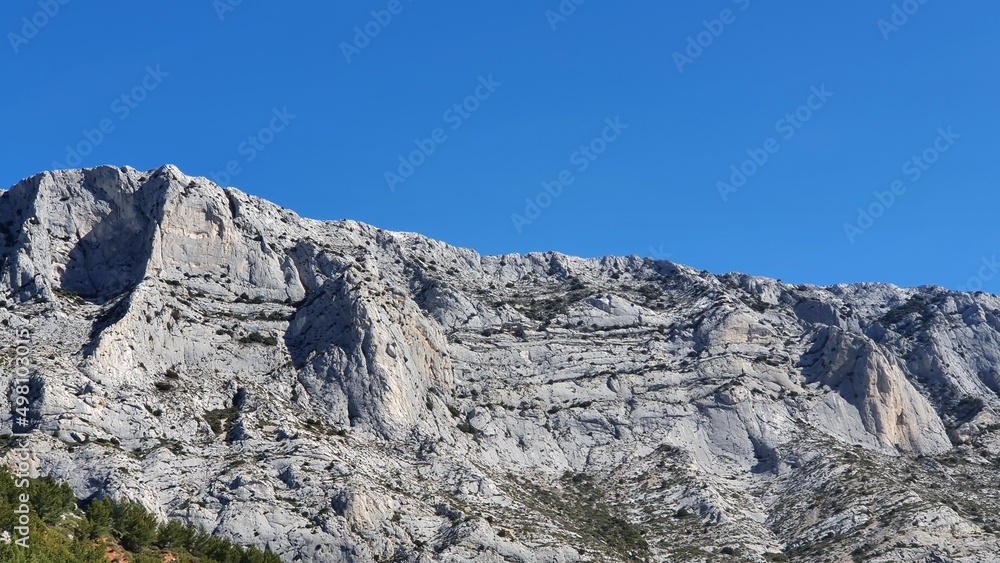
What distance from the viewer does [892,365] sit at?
126500 mm

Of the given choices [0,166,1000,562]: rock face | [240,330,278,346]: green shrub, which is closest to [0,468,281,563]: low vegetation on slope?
[0,166,1000,562]: rock face

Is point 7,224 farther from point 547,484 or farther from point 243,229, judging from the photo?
point 547,484

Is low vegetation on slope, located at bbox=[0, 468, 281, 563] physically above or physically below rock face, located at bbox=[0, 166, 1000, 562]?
below

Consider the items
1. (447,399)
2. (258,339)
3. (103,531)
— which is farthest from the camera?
(447,399)

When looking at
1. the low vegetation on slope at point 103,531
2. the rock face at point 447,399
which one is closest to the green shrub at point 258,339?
the rock face at point 447,399

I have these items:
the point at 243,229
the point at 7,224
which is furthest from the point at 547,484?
the point at 7,224

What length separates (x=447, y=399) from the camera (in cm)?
11262

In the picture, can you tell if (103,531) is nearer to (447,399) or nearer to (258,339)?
(258,339)

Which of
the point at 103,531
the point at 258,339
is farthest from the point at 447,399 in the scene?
the point at 103,531

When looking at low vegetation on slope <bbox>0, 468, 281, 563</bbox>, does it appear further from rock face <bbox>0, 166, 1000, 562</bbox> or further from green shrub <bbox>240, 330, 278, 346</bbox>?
green shrub <bbox>240, 330, 278, 346</bbox>

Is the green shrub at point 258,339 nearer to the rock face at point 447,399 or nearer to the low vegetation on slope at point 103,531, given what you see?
the rock face at point 447,399

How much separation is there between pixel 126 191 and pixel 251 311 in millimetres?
19622

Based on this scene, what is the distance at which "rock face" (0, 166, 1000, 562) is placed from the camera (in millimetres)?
88875

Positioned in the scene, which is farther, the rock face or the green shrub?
the green shrub
